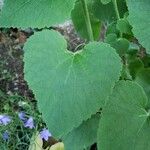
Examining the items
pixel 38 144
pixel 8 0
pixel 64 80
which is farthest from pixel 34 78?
pixel 38 144

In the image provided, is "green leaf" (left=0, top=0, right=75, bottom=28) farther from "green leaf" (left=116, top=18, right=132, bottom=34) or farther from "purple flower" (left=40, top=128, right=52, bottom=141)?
"purple flower" (left=40, top=128, right=52, bottom=141)

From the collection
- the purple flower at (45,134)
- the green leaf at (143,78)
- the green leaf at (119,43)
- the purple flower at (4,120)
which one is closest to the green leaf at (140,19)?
the green leaf at (119,43)

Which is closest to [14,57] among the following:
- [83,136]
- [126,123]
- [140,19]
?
[83,136]

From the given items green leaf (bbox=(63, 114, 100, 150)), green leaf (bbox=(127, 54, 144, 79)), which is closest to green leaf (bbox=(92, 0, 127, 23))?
A: green leaf (bbox=(127, 54, 144, 79))

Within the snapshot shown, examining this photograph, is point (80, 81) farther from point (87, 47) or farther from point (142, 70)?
point (142, 70)

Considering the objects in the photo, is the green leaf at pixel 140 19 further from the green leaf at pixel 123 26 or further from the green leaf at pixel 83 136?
the green leaf at pixel 83 136

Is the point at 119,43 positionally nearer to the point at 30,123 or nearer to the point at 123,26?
the point at 123,26
